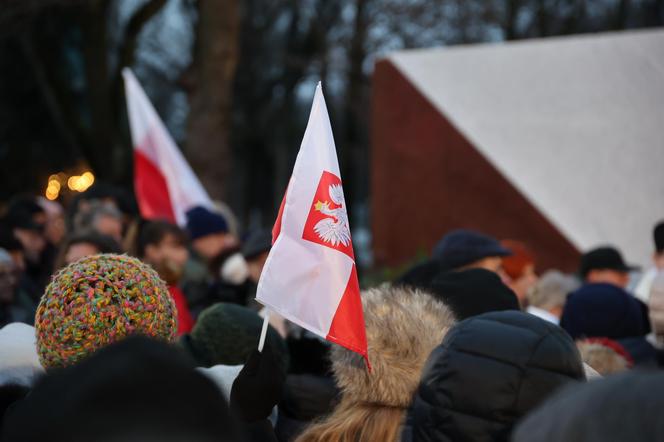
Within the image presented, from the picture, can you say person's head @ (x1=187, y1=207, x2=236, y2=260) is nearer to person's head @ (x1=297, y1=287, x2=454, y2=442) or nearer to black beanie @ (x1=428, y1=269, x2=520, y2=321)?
black beanie @ (x1=428, y1=269, x2=520, y2=321)

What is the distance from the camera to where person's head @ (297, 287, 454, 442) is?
7.74 ft

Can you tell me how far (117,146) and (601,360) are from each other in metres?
15.4

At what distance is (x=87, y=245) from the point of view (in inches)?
176

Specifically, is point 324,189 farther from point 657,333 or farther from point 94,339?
point 657,333

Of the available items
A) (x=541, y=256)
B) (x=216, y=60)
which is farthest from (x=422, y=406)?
(x=216, y=60)

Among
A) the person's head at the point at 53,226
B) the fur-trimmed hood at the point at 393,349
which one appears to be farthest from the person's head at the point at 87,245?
the person's head at the point at 53,226

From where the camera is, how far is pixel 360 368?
247 cm

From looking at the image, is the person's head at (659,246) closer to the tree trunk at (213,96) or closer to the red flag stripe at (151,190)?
the red flag stripe at (151,190)

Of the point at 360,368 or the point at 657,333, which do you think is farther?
the point at 657,333

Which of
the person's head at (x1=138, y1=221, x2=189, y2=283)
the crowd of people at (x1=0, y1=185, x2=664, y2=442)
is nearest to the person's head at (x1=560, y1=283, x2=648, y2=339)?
the crowd of people at (x1=0, y1=185, x2=664, y2=442)

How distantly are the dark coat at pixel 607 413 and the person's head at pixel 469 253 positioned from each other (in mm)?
3319

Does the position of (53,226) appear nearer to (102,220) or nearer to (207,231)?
(207,231)

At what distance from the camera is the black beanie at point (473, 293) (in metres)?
3.55

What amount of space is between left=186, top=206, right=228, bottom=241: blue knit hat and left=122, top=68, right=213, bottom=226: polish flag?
995 mm
